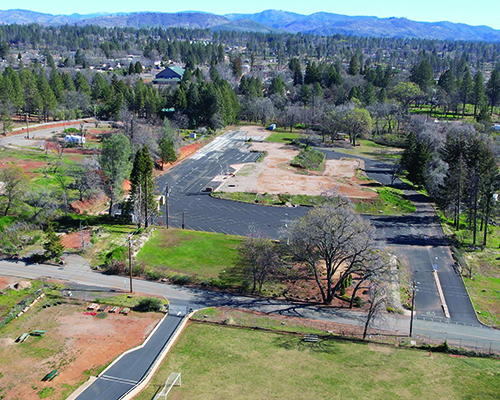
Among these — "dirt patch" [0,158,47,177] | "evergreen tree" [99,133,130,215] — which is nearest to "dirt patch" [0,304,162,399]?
"evergreen tree" [99,133,130,215]

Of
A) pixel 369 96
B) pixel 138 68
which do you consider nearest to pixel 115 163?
pixel 369 96

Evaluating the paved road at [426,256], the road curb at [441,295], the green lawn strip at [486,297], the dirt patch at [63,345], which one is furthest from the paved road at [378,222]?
the dirt patch at [63,345]

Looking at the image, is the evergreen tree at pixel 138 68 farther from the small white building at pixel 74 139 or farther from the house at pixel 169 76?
the small white building at pixel 74 139

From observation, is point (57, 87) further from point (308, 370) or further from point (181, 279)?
point (308, 370)

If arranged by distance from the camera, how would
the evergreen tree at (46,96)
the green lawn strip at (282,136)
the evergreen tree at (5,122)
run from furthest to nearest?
the green lawn strip at (282,136) < the evergreen tree at (46,96) < the evergreen tree at (5,122)

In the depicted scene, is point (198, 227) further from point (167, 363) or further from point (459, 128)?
point (459, 128)

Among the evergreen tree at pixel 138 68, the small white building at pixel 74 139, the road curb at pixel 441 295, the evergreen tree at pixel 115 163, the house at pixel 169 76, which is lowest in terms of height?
the road curb at pixel 441 295
